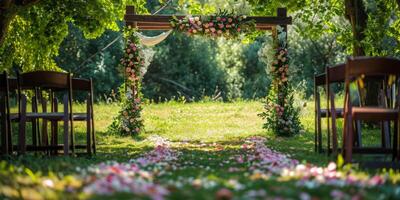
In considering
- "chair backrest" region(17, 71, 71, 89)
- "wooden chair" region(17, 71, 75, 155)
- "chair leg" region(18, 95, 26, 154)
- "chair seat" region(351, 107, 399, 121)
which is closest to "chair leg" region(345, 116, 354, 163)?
"chair seat" region(351, 107, 399, 121)

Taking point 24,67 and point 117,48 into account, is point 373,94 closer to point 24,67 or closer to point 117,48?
point 24,67

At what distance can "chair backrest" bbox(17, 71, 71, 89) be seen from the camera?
802 cm

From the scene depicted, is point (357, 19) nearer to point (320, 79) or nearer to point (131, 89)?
point (131, 89)

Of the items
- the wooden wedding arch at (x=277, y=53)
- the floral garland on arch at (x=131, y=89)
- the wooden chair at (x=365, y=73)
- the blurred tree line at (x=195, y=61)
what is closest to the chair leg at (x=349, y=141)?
the wooden chair at (x=365, y=73)

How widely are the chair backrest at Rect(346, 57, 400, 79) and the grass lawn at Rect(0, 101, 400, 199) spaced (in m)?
1.10

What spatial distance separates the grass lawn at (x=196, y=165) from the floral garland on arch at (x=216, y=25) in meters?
2.22

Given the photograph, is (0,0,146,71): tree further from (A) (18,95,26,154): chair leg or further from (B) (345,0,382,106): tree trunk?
(A) (18,95,26,154): chair leg

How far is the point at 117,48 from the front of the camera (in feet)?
105

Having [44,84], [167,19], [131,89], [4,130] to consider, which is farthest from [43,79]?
[131,89]

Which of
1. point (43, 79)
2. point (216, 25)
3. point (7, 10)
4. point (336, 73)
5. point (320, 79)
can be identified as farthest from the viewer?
point (216, 25)

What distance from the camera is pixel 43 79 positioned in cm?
801

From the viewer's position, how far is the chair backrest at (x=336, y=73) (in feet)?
25.0

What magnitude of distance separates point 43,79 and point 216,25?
6.55 metres

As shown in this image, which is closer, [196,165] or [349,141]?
[349,141]
